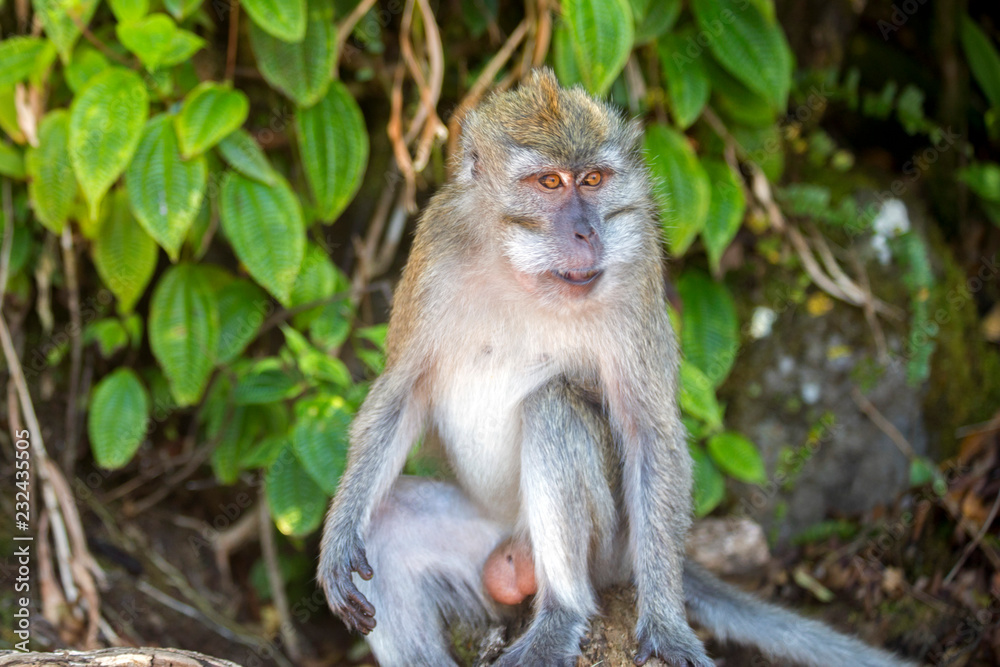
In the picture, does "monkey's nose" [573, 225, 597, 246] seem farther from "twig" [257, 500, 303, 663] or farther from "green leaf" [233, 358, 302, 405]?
"twig" [257, 500, 303, 663]

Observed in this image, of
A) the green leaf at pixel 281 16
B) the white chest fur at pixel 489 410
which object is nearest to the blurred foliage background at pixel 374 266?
the green leaf at pixel 281 16

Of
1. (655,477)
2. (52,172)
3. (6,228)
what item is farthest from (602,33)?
(6,228)

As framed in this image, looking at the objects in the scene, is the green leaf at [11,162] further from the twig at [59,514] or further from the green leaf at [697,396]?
the green leaf at [697,396]

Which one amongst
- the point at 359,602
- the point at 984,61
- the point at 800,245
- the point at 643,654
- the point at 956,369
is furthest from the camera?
the point at 984,61

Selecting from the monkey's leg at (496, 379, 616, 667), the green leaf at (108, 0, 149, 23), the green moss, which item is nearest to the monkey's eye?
the monkey's leg at (496, 379, 616, 667)

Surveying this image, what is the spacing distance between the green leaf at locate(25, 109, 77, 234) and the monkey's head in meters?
2.25

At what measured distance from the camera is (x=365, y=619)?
12.0ft

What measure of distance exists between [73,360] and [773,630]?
4.39 meters

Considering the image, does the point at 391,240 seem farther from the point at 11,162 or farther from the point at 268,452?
the point at 11,162

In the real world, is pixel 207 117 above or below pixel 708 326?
above

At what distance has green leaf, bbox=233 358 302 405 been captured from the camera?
15.5ft

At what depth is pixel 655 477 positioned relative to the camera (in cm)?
375

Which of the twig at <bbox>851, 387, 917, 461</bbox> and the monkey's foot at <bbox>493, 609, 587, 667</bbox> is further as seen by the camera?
the twig at <bbox>851, 387, 917, 461</bbox>

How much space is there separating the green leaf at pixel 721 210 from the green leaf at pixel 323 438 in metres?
2.33
